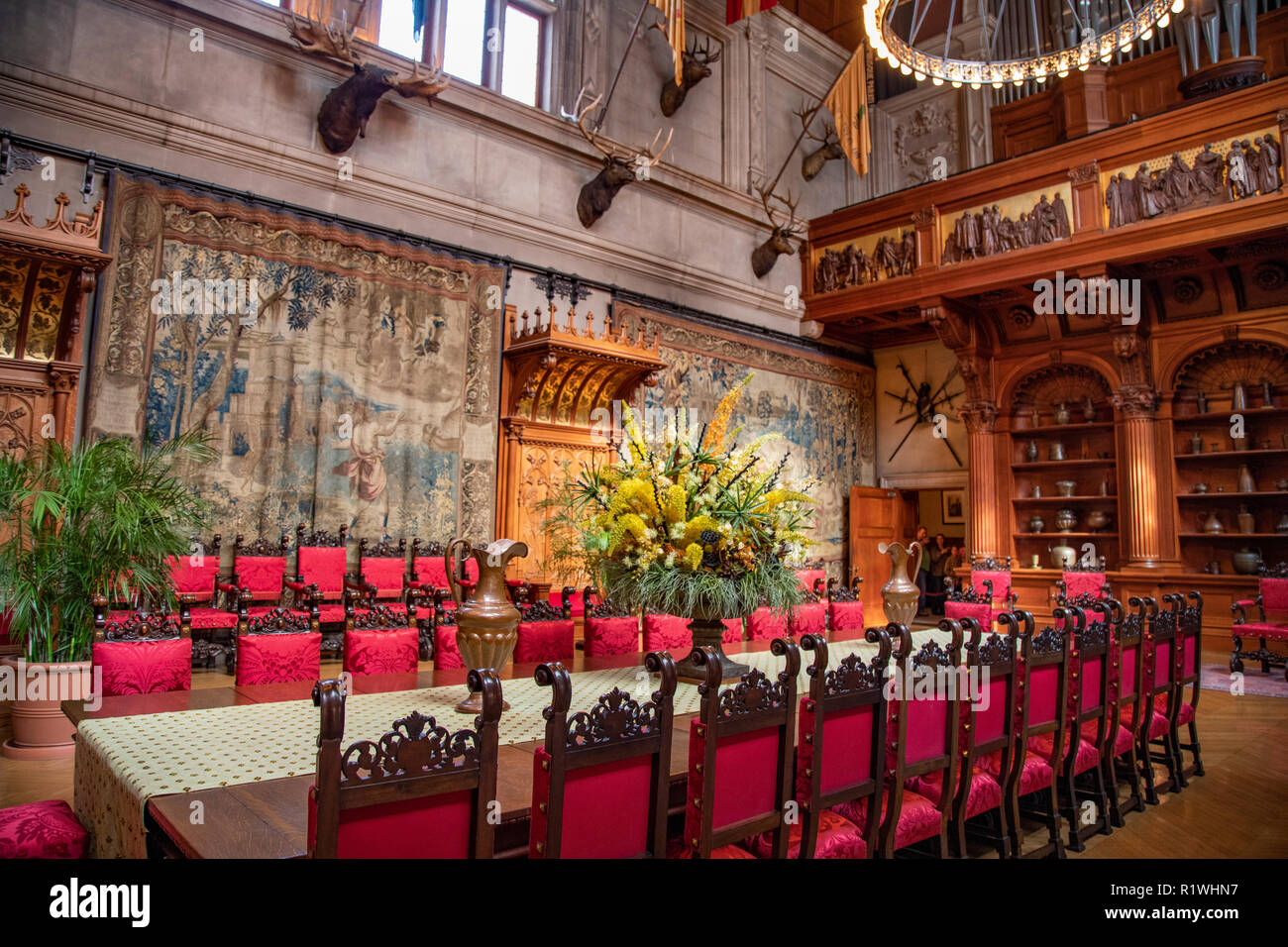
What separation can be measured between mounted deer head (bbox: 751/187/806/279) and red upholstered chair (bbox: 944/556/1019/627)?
458 cm

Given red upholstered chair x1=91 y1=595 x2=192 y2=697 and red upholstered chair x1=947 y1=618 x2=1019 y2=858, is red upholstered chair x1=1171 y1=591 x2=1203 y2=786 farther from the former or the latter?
red upholstered chair x1=91 y1=595 x2=192 y2=697

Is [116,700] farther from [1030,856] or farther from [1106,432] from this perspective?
[1106,432]

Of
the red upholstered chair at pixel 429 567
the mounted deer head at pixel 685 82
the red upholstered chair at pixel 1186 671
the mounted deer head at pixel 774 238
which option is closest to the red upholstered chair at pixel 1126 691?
the red upholstered chair at pixel 1186 671

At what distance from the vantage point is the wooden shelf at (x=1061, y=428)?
981 cm

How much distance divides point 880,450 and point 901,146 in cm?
471

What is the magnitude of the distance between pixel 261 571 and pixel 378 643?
3098 mm

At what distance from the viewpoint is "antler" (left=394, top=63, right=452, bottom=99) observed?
21.7 feet

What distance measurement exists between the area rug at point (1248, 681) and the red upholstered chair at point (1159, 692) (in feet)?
9.66

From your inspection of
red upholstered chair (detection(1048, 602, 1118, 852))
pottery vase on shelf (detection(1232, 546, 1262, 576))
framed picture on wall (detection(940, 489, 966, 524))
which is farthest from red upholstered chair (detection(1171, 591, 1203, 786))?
framed picture on wall (detection(940, 489, 966, 524))

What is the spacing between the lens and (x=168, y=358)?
19.0ft

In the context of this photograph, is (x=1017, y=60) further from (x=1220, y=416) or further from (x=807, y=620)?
(x=1220, y=416)

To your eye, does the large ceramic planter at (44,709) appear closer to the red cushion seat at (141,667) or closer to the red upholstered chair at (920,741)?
the red cushion seat at (141,667)
